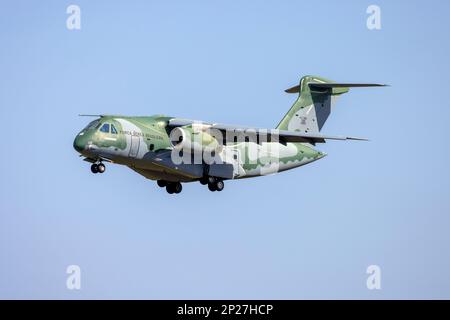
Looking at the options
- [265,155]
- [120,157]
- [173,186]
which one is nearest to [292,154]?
[265,155]

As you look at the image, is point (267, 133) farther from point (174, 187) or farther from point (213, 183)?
point (174, 187)

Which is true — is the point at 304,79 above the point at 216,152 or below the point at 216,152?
above

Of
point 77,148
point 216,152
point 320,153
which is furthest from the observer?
point 320,153

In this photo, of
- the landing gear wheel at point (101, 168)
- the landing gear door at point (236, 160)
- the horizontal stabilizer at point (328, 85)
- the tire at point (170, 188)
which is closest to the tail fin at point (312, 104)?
the horizontal stabilizer at point (328, 85)

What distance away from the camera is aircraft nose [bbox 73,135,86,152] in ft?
106

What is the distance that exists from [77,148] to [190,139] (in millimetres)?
3462

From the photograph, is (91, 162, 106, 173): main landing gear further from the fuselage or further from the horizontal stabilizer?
the horizontal stabilizer

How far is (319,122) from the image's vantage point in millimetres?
38719

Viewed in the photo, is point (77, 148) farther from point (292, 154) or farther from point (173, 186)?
point (292, 154)

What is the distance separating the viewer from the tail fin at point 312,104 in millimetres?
38250

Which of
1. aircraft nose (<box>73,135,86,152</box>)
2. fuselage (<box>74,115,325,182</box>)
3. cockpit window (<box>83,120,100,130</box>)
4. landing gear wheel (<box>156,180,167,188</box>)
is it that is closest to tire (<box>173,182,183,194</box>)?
landing gear wheel (<box>156,180,167,188</box>)

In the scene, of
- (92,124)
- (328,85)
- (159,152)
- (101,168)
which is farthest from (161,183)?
(328,85)

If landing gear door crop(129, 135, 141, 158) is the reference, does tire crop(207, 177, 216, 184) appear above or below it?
below

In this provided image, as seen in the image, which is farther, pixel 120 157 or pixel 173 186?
pixel 173 186
